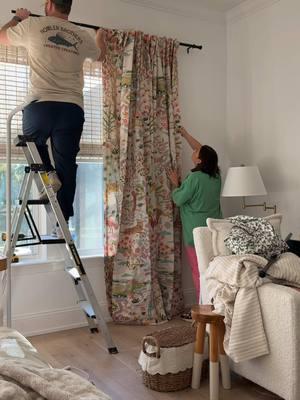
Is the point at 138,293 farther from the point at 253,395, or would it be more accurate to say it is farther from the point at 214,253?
the point at 253,395

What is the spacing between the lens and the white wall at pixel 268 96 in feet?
13.1

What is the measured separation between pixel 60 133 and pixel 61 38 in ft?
2.12

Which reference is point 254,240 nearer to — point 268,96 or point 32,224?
point 32,224

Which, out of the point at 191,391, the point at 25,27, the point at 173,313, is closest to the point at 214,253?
the point at 191,391

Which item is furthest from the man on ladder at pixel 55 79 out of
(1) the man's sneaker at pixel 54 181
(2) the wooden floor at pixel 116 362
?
(2) the wooden floor at pixel 116 362

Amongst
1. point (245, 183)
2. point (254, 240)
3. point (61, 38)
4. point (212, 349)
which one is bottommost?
point (212, 349)

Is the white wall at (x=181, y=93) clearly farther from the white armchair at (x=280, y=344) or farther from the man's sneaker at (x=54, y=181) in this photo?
the white armchair at (x=280, y=344)

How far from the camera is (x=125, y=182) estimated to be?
3988mm

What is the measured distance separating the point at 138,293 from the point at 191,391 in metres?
1.39

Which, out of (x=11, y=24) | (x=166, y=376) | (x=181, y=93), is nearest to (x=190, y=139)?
(x=181, y=93)

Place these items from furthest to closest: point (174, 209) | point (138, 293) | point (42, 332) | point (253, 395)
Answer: point (174, 209) < point (138, 293) < point (42, 332) < point (253, 395)

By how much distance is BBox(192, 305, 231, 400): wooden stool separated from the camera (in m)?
2.53

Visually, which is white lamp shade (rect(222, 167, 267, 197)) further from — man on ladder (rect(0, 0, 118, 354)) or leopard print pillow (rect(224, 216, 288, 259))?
man on ladder (rect(0, 0, 118, 354))

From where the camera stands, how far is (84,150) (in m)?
3.96
